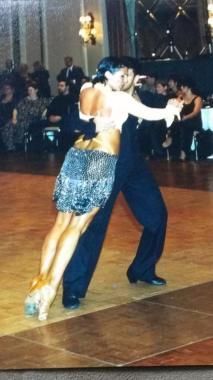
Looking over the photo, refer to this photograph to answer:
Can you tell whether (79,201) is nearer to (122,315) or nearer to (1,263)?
(122,315)

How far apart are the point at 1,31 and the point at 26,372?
16.6 feet

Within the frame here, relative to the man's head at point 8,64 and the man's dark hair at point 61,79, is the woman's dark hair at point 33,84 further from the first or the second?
the man's dark hair at point 61,79

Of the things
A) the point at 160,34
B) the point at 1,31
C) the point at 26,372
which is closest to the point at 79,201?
the point at 26,372

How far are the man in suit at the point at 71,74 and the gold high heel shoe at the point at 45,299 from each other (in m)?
2.52

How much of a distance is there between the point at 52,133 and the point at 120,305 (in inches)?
249

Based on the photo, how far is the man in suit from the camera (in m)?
8.50

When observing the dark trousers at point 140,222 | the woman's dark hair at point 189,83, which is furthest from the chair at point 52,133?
the dark trousers at point 140,222

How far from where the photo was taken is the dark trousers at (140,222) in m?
6.39

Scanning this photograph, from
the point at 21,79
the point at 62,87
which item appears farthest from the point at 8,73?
the point at 62,87

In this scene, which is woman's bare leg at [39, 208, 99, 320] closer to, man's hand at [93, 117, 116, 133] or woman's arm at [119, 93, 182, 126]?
man's hand at [93, 117, 116, 133]

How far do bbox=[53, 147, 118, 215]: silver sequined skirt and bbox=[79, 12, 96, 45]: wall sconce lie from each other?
7.77 feet

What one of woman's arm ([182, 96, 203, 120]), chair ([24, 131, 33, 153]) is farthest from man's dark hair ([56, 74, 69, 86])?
chair ([24, 131, 33, 153])

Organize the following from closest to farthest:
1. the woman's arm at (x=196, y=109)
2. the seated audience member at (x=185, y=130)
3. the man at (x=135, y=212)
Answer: the man at (x=135, y=212)
the woman's arm at (x=196, y=109)
the seated audience member at (x=185, y=130)

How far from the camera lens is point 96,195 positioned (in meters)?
6.12
